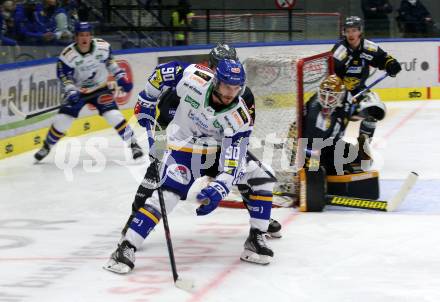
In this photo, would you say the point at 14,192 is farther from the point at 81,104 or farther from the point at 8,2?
the point at 8,2

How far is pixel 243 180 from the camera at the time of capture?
5445 millimetres

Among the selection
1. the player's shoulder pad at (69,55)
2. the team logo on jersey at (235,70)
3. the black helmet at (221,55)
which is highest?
the team logo on jersey at (235,70)

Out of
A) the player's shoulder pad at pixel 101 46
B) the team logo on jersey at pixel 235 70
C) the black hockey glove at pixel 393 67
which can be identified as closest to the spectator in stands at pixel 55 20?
Answer: the player's shoulder pad at pixel 101 46

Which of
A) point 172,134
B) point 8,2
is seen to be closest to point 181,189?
point 172,134

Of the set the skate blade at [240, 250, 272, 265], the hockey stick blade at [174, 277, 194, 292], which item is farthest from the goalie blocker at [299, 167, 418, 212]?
the hockey stick blade at [174, 277, 194, 292]

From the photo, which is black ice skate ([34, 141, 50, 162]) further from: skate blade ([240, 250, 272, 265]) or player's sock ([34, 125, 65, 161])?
skate blade ([240, 250, 272, 265])

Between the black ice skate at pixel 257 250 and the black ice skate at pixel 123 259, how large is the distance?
0.69m

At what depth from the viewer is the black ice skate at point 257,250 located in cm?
534

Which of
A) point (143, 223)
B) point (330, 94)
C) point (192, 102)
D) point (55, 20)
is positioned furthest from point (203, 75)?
point (55, 20)

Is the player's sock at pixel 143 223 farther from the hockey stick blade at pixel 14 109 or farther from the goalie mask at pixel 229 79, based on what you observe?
the hockey stick blade at pixel 14 109

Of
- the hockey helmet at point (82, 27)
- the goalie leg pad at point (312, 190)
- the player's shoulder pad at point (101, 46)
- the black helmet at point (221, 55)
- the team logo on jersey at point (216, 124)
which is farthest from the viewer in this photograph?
the player's shoulder pad at point (101, 46)

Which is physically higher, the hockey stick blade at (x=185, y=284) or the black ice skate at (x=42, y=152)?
the hockey stick blade at (x=185, y=284)

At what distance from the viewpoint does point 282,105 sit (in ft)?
24.1

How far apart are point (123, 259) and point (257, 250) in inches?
31.6
